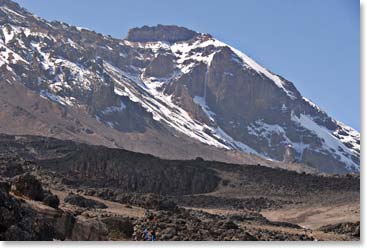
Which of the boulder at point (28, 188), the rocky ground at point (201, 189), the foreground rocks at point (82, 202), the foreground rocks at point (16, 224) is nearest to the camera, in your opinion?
the foreground rocks at point (16, 224)

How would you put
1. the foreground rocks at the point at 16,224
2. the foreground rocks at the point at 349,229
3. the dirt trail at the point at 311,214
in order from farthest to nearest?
the dirt trail at the point at 311,214 < the foreground rocks at the point at 349,229 < the foreground rocks at the point at 16,224

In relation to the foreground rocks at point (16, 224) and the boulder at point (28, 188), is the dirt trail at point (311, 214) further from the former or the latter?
the foreground rocks at point (16, 224)

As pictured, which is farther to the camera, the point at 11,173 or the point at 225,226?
the point at 11,173

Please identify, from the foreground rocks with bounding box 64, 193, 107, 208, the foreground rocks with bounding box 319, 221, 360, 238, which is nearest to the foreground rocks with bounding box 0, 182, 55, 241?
the foreground rocks with bounding box 319, 221, 360, 238

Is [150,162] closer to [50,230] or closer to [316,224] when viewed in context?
[316,224]

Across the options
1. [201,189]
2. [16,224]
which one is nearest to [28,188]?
[16,224]

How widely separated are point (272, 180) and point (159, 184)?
14.0 m

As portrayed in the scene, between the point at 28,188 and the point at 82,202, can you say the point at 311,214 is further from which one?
the point at 28,188

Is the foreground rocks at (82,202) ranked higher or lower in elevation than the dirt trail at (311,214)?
lower

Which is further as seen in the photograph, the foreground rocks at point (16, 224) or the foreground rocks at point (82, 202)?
the foreground rocks at point (82, 202)

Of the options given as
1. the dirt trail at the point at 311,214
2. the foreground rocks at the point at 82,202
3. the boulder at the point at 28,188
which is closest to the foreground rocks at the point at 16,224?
the boulder at the point at 28,188

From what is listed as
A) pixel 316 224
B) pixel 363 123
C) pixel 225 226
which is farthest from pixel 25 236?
pixel 316 224

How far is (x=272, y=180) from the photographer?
9200cm

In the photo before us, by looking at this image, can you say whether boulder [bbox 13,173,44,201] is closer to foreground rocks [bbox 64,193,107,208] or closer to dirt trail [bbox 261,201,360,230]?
foreground rocks [bbox 64,193,107,208]
